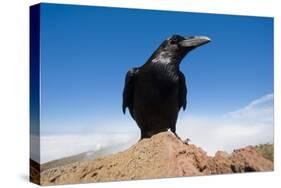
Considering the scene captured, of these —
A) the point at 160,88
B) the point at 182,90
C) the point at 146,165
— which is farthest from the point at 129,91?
the point at 146,165

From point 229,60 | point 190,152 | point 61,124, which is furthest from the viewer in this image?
point 229,60

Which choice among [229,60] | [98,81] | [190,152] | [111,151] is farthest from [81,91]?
[229,60]

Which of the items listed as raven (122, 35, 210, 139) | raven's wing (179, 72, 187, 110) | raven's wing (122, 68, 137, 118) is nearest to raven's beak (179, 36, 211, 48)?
raven (122, 35, 210, 139)

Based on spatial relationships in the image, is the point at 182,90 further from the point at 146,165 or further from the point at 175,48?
the point at 146,165

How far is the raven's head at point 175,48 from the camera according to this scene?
9875 mm

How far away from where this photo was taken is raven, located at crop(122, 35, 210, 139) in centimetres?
981

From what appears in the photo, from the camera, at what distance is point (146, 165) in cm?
950

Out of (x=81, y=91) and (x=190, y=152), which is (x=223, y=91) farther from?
(x=81, y=91)

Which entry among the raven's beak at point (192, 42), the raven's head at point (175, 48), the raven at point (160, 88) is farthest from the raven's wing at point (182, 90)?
the raven's beak at point (192, 42)

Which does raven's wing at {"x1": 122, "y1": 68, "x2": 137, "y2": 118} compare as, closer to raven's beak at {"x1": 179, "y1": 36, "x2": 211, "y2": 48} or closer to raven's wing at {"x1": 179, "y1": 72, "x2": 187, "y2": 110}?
raven's wing at {"x1": 179, "y1": 72, "x2": 187, "y2": 110}

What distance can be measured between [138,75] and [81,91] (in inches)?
33.9

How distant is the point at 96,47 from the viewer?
943 centimetres

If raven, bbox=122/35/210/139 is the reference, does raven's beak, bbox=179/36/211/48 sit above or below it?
Answer: above

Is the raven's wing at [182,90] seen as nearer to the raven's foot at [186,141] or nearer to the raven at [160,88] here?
the raven at [160,88]
